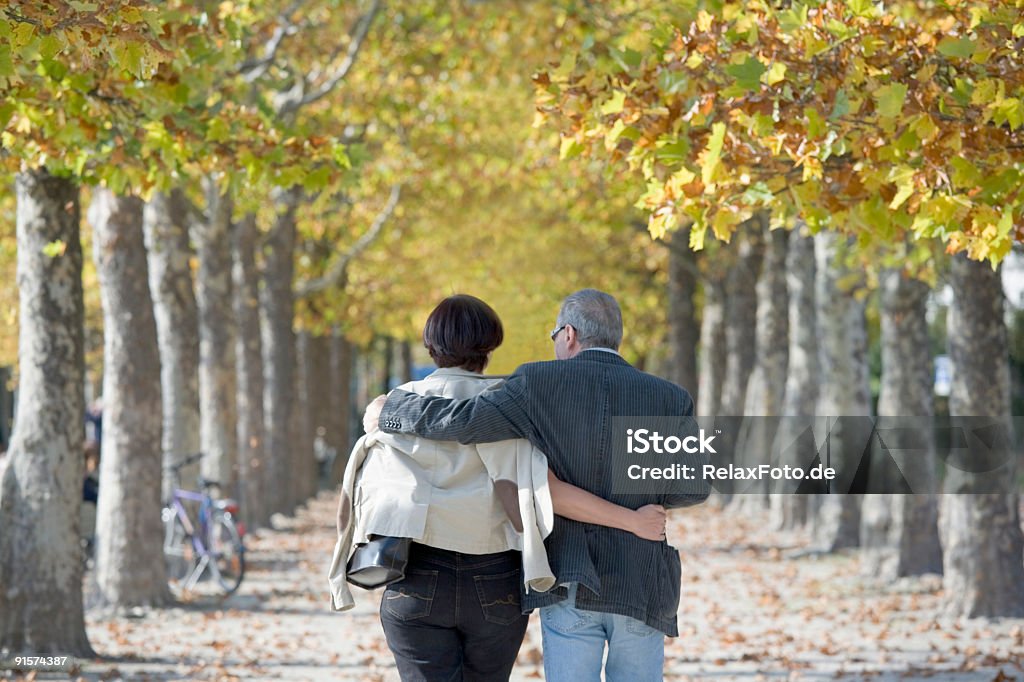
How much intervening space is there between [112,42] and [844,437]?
9.62 m

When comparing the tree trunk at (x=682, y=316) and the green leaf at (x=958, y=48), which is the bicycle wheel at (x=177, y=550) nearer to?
the green leaf at (x=958, y=48)

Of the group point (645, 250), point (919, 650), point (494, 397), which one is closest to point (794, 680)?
point (919, 650)

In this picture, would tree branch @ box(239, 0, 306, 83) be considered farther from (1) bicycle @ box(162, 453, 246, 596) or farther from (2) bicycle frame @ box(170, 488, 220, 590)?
(2) bicycle frame @ box(170, 488, 220, 590)

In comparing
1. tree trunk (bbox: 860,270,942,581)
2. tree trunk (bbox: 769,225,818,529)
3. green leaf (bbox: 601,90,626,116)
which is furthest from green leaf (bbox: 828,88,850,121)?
tree trunk (bbox: 769,225,818,529)

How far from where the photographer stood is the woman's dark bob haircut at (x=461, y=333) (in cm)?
506

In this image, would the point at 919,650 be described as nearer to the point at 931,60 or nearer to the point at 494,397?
the point at 931,60

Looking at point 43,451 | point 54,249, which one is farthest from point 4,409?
point 54,249

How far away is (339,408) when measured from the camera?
3356 cm

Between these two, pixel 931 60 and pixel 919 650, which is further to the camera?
pixel 919 650

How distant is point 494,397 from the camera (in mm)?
4797

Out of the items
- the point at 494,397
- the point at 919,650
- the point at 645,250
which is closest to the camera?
the point at 494,397

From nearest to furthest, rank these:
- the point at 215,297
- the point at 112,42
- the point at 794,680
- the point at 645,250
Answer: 1. the point at 112,42
2. the point at 794,680
3. the point at 215,297
4. the point at 645,250

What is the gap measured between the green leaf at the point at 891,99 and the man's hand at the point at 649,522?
7.69ft

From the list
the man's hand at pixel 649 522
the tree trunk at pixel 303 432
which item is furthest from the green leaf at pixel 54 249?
the tree trunk at pixel 303 432
